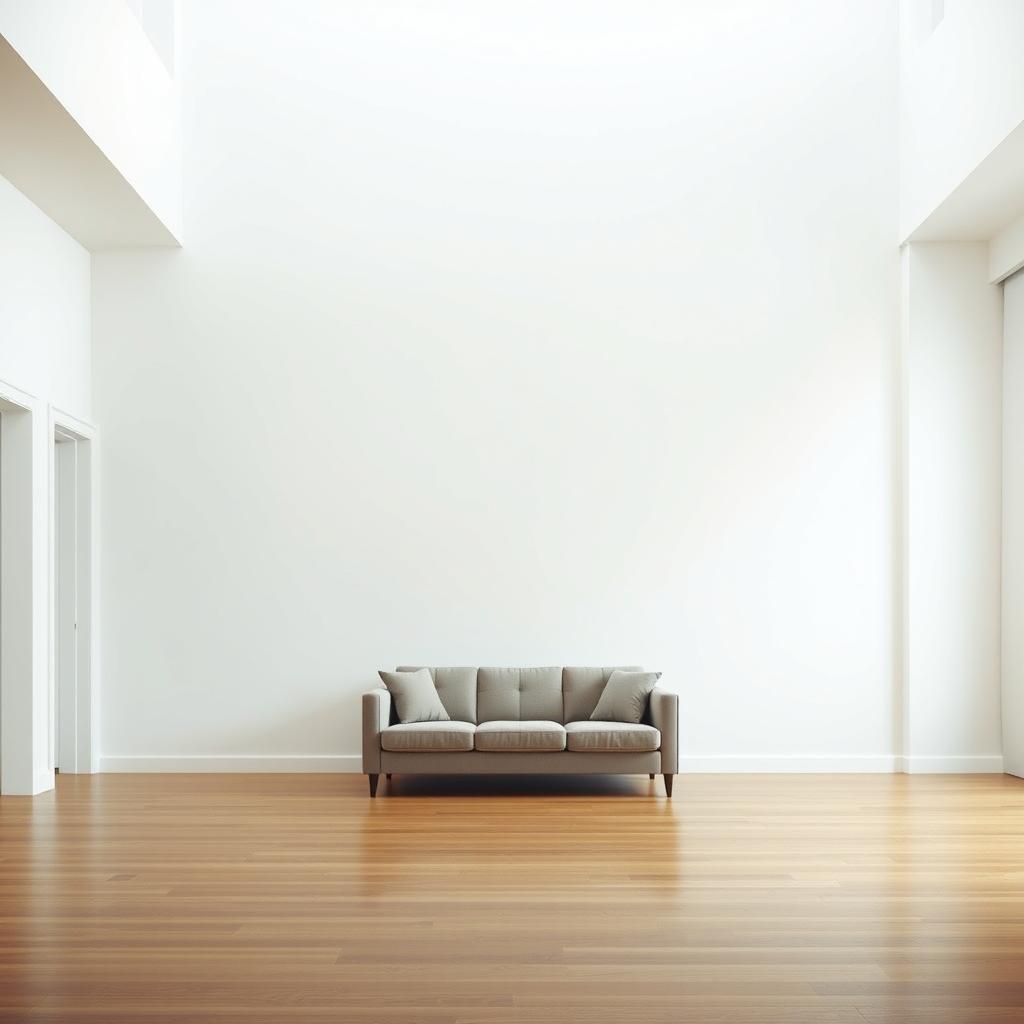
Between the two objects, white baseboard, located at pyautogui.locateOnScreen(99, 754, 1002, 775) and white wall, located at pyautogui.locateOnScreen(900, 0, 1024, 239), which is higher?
white wall, located at pyautogui.locateOnScreen(900, 0, 1024, 239)

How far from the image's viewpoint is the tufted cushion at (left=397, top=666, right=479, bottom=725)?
302 inches

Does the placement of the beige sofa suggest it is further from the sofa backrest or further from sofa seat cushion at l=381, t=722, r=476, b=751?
the sofa backrest

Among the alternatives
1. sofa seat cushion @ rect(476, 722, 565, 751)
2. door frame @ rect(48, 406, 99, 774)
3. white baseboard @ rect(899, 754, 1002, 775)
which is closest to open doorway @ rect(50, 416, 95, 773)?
door frame @ rect(48, 406, 99, 774)

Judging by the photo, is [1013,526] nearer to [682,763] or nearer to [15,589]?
[682,763]

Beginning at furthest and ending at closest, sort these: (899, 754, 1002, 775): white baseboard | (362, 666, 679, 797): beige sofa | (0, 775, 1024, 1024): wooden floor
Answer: (899, 754, 1002, 775): white baseboard
(362, 666, 679, 797): beige sofa
(0, 775, 1024, 1024): wooden floor

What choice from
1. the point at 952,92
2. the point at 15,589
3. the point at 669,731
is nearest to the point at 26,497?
the point at 15,589

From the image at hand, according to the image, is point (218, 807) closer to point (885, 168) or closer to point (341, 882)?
point (341, 882)

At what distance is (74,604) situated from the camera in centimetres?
802

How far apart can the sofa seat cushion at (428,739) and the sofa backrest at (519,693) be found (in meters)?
0.64

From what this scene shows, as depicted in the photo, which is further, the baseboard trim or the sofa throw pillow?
the baseboard trim

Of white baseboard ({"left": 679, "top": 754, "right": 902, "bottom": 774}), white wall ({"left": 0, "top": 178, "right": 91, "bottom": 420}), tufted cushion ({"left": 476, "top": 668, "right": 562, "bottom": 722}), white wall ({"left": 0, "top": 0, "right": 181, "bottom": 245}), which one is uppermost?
white wall ({"left": 0, "top": 0, "right": 181, "bottom": 245})

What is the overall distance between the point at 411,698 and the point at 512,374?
2527 millimetres

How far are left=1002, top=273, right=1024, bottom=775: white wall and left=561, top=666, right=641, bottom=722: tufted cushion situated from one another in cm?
269

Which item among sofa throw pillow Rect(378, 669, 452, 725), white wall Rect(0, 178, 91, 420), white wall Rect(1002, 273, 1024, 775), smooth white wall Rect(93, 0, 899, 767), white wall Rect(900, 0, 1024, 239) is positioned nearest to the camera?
white wall Rect(900, 0, 1024, 239)
